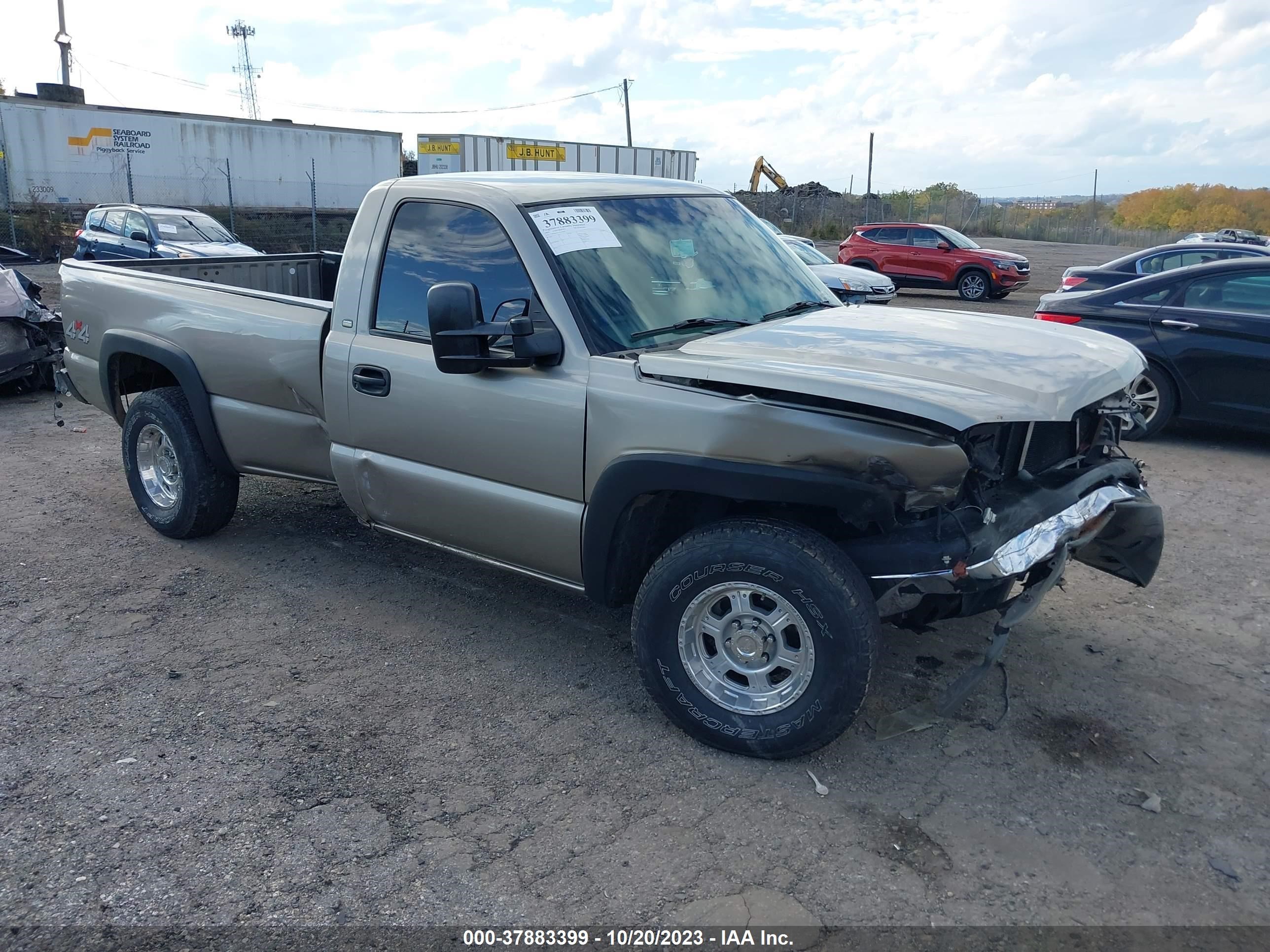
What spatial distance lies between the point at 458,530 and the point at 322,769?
3.76ft

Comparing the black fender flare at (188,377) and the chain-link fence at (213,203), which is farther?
the chain-link fence at (213,203)

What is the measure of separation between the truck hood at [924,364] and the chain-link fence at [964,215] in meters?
44.6

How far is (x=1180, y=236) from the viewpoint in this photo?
4484 centimetres

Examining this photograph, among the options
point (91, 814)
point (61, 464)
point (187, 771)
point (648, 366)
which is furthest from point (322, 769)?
point (61, 464)

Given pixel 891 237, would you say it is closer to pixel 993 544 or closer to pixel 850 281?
pixel 850 281

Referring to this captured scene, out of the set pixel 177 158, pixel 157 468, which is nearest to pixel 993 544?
pixel 157 468

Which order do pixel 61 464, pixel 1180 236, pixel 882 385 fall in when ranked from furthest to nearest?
pixel 1180 236, pixel 61 464, pixel 882 385

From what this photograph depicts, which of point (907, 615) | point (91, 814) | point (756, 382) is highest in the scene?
point (756, 382)

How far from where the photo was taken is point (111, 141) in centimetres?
→ 2938

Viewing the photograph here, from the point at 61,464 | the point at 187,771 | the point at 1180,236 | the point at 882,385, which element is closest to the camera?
the point at 882,385

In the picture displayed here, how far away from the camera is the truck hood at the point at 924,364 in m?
3.09

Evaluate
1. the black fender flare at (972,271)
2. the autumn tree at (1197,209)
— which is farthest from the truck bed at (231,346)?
the autumn tree at (1197,209)

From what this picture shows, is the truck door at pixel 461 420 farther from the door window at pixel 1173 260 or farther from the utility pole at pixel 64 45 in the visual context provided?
the utility pole at pixel 64 45

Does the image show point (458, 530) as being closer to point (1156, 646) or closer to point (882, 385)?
point (882, 385)
